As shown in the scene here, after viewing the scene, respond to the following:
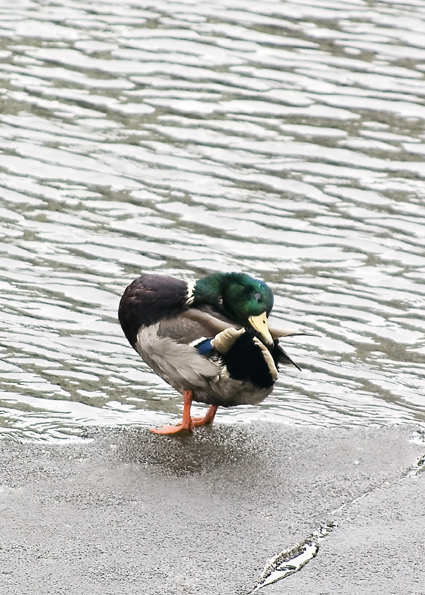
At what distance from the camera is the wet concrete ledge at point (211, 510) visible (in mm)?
4113

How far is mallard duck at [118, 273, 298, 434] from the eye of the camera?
5.30 m

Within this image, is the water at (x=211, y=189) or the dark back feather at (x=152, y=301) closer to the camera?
the dark back feather at (x=152, y=301)

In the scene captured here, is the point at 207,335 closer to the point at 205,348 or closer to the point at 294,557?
the point at 205,348

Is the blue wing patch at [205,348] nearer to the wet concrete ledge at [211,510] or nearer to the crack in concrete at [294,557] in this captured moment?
the wet concrete ledge at [211,510]

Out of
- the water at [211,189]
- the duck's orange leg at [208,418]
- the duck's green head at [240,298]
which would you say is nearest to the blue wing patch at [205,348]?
the duck's green head at [240,298]

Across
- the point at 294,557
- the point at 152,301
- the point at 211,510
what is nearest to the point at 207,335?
the point at 152,301

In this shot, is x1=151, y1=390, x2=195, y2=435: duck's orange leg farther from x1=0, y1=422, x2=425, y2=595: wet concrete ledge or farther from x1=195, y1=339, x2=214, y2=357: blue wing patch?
x1=195, y1=339, x2=214, y2=357: blue wing patch

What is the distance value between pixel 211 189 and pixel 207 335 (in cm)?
409

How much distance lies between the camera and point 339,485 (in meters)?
4.91

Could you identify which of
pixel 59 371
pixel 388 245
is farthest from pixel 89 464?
pixel 388 245

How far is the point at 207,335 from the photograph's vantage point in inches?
213

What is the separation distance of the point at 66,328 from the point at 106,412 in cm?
125

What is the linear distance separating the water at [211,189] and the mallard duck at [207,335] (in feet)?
1.69

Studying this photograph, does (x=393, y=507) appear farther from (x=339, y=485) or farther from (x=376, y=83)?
(x=376, y=83)
